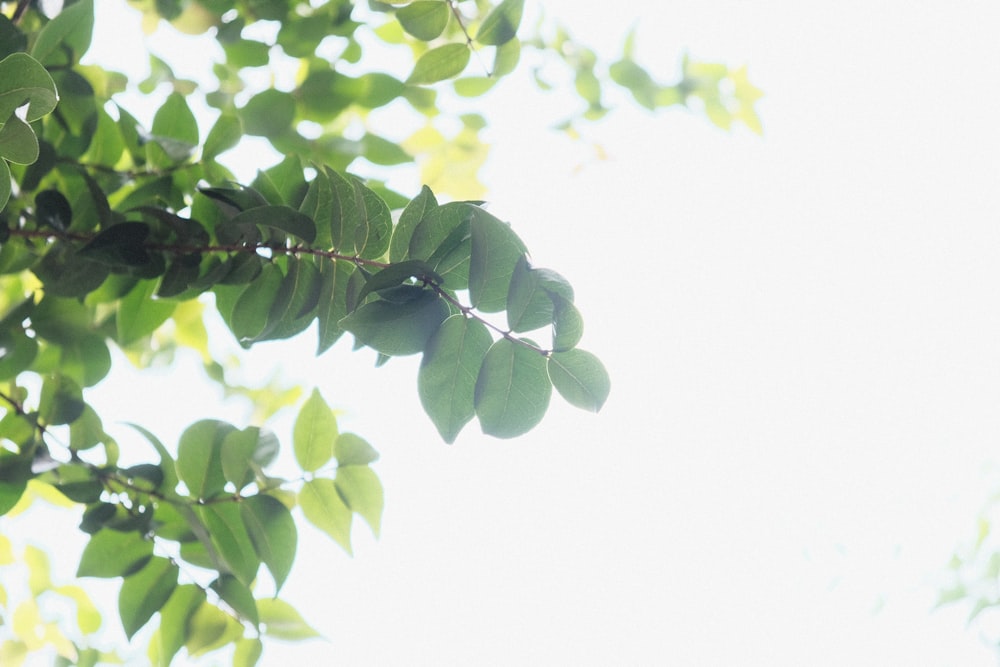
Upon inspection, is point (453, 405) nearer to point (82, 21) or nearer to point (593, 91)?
point (82, 21)

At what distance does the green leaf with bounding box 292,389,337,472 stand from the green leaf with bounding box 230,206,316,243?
154mm

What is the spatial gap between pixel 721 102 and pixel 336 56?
0.46 meters

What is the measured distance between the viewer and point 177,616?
540mm

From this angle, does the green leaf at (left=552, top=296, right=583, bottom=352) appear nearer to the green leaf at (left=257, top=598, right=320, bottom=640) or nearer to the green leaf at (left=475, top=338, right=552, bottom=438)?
the green leaf at (left=475, top=338, right=552, bottom=438)

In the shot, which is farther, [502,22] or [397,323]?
[502,22]

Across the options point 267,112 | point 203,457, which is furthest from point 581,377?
point 267,112

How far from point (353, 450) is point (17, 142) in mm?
286

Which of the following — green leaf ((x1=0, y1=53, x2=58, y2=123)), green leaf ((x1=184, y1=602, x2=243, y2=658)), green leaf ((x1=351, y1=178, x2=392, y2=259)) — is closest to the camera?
green leaf ((x1=0, y1=53, x2=58, y2=123))

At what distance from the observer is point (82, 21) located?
1.71ft

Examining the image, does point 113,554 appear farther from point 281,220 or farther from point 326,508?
point 281,220

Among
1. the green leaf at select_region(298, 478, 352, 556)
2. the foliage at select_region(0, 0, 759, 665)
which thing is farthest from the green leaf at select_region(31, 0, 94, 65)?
the green leaf at select_region(298, 478, 352, 556)

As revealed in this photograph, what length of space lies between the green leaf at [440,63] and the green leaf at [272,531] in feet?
1.14

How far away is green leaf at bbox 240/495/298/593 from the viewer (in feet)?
1.58

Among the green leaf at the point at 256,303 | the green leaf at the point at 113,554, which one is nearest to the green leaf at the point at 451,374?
the green leaf at the point at 256,303
